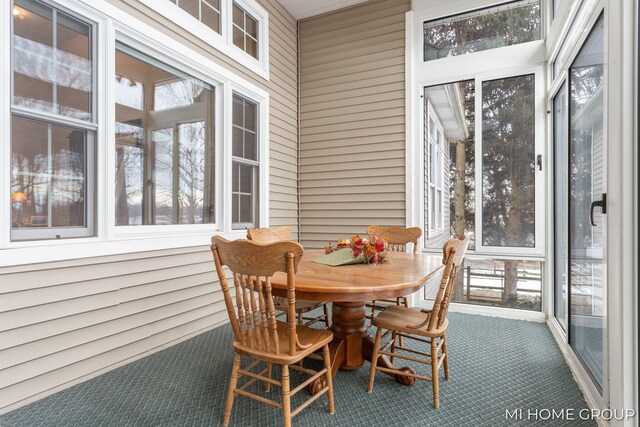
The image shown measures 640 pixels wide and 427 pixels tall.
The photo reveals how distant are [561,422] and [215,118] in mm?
3391

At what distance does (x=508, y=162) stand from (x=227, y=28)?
3.13m

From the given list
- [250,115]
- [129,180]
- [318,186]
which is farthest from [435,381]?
[250,115]

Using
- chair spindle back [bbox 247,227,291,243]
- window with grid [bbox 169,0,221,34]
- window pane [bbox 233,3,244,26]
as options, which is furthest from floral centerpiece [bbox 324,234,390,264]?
window pane [bbox 233,3,244,26]

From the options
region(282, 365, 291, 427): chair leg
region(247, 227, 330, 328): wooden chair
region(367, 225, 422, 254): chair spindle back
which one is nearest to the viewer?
region(282, 365, 291, 427): chair leg

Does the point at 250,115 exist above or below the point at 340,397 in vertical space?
above

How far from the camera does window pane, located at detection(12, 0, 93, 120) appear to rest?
1.99m

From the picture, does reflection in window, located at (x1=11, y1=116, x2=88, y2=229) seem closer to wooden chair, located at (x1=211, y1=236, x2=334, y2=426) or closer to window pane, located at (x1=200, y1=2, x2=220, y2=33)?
wooden chair, located at (x1=211, y1=236, x2=334, y2=426)

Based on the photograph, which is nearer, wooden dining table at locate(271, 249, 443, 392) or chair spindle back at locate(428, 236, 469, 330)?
wooden dining table at locate(271, 249, 443, 392)

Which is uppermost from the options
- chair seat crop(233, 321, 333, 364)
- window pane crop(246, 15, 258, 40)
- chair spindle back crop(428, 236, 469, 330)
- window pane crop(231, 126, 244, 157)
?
window pane crop(246, 15, 258, 40)

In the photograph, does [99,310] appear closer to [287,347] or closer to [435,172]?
[287,347]

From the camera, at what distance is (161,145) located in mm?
2871

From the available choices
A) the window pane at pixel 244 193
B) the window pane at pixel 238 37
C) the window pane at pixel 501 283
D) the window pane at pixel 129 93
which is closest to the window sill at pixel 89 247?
the window pane at pixel 244 193

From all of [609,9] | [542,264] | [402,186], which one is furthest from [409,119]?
[609,9]

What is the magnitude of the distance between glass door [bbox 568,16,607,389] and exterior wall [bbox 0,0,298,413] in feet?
9.34
